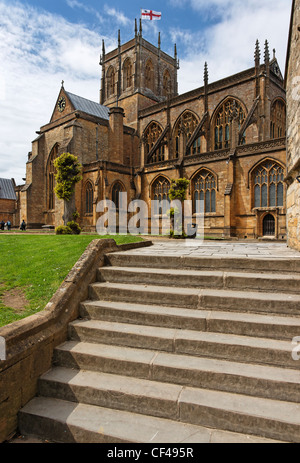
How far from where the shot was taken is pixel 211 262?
404cm

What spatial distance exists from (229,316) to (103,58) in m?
48.7

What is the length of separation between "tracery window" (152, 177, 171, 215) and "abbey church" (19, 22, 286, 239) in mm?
136

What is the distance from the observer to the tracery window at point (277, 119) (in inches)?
943

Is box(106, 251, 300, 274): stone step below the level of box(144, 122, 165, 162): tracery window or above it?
below

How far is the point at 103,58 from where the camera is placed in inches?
1647

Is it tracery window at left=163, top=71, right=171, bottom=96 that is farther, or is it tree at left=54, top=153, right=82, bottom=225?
tracery window at left=163, top=71, right=171, bottom=96

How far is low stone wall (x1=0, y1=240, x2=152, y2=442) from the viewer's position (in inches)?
91.8

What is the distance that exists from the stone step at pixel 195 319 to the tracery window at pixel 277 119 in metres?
25.1

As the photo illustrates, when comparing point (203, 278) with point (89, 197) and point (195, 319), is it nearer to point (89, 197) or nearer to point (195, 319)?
point (195, 319)

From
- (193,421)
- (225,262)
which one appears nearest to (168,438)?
(193,421)

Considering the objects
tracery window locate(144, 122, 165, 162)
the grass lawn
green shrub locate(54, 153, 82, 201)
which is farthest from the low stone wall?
tracery window locate(144, 122, 165, 162)

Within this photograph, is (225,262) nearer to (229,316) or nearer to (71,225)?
(229,316)

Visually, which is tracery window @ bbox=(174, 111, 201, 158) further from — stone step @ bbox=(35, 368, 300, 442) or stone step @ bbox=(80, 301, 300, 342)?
stone step @ bbox=(35, 368, 300, 442)

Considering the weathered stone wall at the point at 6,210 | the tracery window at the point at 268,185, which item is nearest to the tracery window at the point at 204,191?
the tracery window at the point at 268,185
